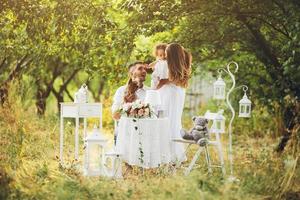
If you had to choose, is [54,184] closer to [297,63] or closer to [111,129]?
[297,63]

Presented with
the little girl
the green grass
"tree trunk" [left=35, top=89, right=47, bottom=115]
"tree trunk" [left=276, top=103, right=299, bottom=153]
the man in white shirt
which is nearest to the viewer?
the green grass

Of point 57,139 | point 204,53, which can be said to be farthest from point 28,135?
point 204,53

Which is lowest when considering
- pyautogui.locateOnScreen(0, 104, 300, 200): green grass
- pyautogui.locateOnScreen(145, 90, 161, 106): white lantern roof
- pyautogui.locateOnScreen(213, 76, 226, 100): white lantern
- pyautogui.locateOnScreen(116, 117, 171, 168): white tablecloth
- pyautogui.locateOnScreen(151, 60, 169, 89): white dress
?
pyautogui.locateOnScreen(0, 104, 300, 200): green grass

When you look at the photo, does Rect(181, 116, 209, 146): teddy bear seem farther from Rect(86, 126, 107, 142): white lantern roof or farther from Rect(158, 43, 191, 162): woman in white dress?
Rect(86, 126, 107, 142): white lantern roof

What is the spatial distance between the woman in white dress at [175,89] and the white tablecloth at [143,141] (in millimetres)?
268

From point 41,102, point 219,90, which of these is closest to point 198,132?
point 219,90

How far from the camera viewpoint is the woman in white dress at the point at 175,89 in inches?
338

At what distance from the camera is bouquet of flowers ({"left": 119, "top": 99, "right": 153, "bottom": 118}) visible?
824 centimetres

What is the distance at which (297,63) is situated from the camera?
966 centimetres

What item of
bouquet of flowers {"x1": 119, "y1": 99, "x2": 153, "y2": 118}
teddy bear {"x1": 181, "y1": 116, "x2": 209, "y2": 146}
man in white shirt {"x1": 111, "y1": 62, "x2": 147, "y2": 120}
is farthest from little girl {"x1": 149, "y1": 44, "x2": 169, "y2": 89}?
teddy bear {"x1": 181, "y1": 116, "x2": 209, "y2": 146}

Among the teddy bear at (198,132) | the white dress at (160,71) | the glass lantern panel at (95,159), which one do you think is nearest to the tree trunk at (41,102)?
the glass lantern panel at (95,159)

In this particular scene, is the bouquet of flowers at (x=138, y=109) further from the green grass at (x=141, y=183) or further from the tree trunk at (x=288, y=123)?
the tree trunk at (x=288, y=123)

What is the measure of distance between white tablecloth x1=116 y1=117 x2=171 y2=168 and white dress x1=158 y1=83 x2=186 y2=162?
0.25 meters

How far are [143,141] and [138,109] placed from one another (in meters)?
0.37
